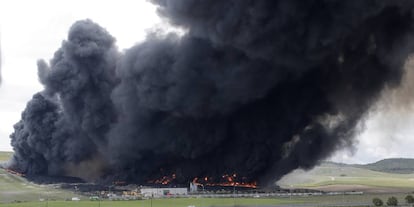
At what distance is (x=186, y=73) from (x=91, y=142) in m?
42.9

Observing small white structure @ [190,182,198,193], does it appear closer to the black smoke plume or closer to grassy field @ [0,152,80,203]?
the black smoke plume

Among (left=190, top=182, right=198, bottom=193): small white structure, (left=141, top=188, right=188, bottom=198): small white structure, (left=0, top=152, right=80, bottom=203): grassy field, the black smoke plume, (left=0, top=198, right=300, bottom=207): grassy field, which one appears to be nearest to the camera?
(left=0, top=198, right=300, bottom=207): grassy field

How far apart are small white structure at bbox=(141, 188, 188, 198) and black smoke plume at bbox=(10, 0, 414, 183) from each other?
12.4 metres

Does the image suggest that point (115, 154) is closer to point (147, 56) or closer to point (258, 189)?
point (147, 56)

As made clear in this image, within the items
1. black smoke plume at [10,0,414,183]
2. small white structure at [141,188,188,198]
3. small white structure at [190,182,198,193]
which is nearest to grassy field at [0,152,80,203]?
black smoke plume at [10,0,414,183]

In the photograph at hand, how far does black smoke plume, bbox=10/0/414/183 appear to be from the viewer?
92688mm

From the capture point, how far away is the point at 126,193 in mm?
107938

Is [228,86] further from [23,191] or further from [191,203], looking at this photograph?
[23,191]

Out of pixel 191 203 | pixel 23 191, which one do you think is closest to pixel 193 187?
pixel 191 203

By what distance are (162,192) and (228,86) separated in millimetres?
20867

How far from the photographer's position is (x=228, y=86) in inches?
4067

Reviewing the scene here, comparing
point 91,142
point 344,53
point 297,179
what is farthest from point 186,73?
point 297,179

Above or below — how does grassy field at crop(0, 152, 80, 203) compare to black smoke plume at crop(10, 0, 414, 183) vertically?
below

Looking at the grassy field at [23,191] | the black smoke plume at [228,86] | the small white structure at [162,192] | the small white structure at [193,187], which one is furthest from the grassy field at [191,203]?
the black smoke plume at [228,86]
